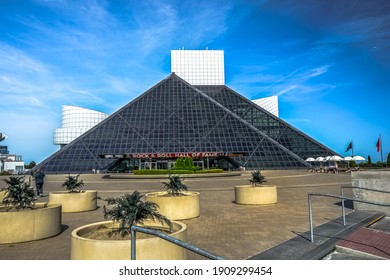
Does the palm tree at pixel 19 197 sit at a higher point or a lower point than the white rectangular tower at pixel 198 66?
lower

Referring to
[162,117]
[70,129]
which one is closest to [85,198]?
[162,117]

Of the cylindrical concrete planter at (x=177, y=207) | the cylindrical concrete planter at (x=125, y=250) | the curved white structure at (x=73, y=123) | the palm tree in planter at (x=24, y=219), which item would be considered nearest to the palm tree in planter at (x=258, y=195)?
the cylindrical concrete planter at (x=177, y=207)

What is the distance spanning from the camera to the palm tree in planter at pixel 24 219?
7.41 meters

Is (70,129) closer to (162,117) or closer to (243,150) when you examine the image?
(162,117)

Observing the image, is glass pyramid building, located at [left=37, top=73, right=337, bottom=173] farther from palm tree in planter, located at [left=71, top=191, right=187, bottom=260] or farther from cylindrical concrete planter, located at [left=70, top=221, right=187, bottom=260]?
cylindrical concrete planter, located at [left=70, top=221, right=187, bottom=260]

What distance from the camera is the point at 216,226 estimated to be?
8781 millimetres

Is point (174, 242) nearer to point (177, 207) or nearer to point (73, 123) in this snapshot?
point (177, 207)

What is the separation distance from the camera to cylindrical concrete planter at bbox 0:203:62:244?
738 centimetres

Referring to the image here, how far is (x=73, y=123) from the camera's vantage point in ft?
217

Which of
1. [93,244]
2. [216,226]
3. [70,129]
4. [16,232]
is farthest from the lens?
[70,129]

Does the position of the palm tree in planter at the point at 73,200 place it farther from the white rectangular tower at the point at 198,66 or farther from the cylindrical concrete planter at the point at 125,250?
the white rectangular tower at the point at 198,66

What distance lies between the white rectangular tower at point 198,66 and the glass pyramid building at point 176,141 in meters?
15.1
